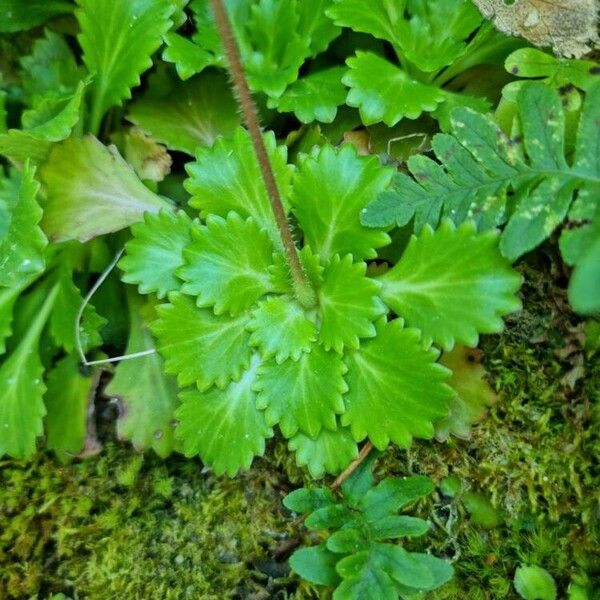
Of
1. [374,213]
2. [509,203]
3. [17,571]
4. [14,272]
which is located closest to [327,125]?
[374,213]

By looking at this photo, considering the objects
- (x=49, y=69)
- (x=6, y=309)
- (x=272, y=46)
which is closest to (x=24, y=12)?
(x=49, y=69)

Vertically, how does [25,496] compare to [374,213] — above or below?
below

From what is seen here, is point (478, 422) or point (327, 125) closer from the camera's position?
point (478, 422)

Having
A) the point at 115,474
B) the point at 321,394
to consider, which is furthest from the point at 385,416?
the point at 115,474

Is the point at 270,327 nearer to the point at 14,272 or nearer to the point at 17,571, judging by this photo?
the point at 14,272

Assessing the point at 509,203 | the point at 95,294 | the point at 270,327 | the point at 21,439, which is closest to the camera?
the point at 509,203

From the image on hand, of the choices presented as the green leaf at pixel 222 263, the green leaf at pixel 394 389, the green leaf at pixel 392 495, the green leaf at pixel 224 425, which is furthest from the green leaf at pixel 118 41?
the green leaf at pixel 392 495

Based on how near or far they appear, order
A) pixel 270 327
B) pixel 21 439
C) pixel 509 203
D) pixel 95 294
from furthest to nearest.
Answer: pixel 95 294 → pixel 21 439 → pixel 270 327 → pixel 509 203

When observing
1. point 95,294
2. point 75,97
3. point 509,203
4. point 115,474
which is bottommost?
point 115,474

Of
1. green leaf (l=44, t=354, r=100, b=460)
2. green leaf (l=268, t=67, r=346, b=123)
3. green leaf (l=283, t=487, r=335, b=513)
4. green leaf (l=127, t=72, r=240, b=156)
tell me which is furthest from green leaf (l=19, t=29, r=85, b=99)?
green leaf (l=283, t=487, r=335, b=513)
